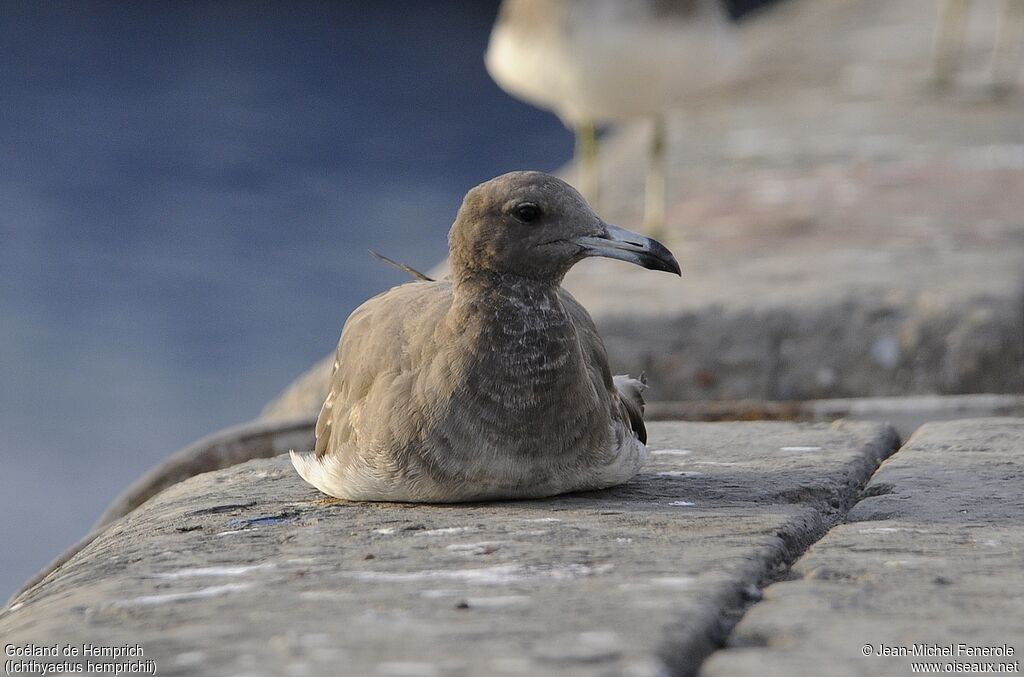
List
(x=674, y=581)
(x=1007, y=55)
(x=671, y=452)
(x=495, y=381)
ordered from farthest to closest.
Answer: (x=1007, y=55) < (x=671, y=452) < (x=495, y=381) < (x=674, y=581)

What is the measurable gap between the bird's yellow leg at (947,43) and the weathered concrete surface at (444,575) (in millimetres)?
7101

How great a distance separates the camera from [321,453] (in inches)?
116

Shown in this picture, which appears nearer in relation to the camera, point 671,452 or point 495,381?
point 495,381

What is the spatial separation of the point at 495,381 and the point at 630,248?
0.35m

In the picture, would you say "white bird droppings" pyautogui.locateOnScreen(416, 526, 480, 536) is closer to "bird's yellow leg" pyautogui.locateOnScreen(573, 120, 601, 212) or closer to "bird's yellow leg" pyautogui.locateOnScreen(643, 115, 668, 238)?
"bird's yellow leg" pyautogui.locateOnScreen(643, 115, 668, 238)

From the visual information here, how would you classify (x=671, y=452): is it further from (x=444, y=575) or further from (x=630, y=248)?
(x=444, y=575)

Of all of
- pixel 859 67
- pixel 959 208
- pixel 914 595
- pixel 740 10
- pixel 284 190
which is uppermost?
pixel 740 10

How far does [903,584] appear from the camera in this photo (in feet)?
7.01

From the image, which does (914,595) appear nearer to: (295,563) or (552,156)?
(295,563)

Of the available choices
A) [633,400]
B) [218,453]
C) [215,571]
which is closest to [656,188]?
[218,453]

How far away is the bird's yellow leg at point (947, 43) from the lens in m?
9.69

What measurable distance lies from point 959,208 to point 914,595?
4628 mm

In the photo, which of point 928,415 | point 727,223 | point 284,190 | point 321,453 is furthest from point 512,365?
point 284,190

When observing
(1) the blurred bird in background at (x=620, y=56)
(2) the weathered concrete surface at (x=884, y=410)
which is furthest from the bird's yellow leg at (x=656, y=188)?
(2) the weathered concrete surface at (x=884, y=410)
